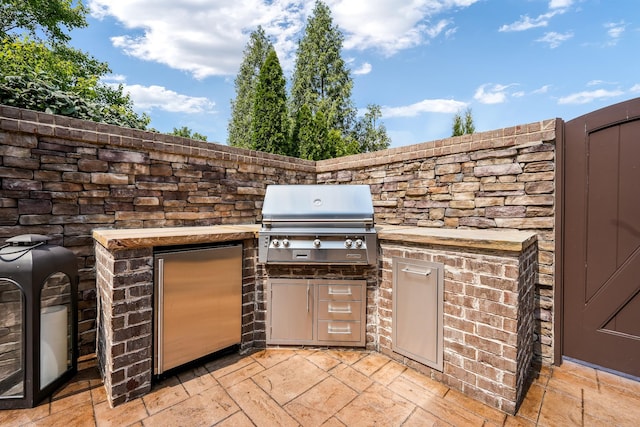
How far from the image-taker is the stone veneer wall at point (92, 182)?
206cm

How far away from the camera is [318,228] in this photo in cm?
234

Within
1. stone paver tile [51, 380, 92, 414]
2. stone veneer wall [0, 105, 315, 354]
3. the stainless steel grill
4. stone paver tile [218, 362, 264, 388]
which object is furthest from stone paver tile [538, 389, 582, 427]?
stone veneer wall [0, 105, 315, 354]

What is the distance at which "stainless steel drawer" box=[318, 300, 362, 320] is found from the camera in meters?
2.41

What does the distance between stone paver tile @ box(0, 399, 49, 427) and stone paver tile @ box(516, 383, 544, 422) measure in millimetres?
3050

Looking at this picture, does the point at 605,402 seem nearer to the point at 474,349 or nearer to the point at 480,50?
the point at 474,349

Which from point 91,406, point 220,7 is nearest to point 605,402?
point 91,406

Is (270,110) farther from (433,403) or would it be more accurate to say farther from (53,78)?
(433,403)

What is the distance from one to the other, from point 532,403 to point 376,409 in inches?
43.7

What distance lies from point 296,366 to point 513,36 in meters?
5.73

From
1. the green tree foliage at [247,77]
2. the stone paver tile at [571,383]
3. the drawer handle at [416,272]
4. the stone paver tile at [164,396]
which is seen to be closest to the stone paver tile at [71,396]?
the stone paver tile at [164,396]

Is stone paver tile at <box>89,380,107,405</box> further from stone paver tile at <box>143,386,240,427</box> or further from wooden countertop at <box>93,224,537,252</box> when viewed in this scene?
wooden countertop at <box>93,224,537,252</box>

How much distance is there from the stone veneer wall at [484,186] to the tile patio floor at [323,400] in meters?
0.57

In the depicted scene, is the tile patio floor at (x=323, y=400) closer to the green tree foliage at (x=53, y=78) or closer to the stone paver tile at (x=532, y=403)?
the stone paver tile at (x=532, y=403)

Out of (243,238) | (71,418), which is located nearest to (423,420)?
(243,238)
